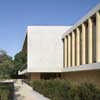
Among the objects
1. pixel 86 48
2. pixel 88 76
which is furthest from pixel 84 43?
pixel 88 76

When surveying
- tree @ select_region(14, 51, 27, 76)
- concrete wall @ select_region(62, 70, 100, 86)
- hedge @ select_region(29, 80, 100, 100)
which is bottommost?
hedge @ select_region(29, 80, 100, 100)

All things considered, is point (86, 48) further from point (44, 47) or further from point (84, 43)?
point (44, 47)

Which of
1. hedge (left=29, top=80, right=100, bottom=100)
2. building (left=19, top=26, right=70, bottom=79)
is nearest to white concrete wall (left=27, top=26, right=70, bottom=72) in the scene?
building (left=19, top=26, right=70, bottom=79)

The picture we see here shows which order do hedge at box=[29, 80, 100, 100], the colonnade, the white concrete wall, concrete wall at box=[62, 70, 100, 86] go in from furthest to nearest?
1. the white concrete wall
2. the colonnade
3. concrete wall at box=[62, 70, 100, 86]
4. hedge at box=[29, 80, 100, 100]

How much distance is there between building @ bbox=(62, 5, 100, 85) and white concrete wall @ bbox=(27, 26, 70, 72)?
4.55 metres

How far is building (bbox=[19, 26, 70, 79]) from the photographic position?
35.4 meters

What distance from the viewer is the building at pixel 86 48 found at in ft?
63.2

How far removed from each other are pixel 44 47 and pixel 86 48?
12.5 meters

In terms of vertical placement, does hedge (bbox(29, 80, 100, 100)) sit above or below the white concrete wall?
below

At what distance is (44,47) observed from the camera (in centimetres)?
3553

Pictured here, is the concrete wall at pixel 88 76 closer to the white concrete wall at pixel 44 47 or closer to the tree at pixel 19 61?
the white concrete wall at pixel 44 47

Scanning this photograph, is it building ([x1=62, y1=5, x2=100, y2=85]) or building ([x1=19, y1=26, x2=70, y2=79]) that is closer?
building ([x1=62, y1=5, x2=100, y2=85])

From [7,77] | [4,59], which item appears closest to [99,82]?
[4,59]

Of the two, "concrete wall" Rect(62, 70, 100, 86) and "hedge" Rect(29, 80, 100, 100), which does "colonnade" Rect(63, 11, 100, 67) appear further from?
"hedge" Rect(29, 80, 100, 100)
